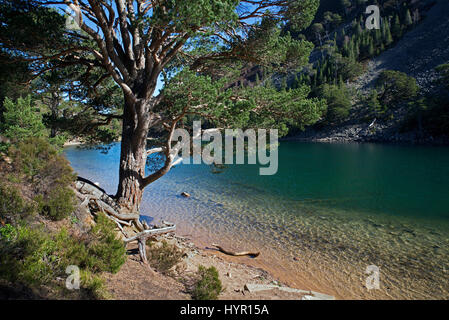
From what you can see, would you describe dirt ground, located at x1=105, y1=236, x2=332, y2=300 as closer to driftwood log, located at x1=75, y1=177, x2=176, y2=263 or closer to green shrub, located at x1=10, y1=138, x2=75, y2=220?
driftwood log, located at x1=75, y1=177, x2=176, y2=263

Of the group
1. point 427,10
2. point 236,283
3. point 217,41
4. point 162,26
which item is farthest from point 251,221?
point 427,10

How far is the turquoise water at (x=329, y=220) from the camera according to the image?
6.43m

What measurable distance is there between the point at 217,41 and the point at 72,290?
701 centimetres

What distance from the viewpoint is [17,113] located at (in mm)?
14844

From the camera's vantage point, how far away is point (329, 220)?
10477 millimetres

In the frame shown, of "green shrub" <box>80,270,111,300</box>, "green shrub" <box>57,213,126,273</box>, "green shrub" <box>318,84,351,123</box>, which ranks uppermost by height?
"green shrub" <box>318,84,351,123</box>

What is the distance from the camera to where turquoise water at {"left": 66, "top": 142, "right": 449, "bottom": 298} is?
21.1 ft

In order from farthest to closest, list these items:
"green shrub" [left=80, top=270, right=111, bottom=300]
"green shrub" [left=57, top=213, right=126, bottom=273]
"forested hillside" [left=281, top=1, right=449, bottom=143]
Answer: "forested hillside" [left=281, top=1, right=449, bottom=143], "green shrub" [left=57, top=213, right=126, bottom=273], "green shrub" [left=80, top=270, right=111, bottom=300]

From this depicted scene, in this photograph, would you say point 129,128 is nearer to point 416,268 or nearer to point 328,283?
point 328,283

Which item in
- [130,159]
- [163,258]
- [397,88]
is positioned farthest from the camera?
[397,88]

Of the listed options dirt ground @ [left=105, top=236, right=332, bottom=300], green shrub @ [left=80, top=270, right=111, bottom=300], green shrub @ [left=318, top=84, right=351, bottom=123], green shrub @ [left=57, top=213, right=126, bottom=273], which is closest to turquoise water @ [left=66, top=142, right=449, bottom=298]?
dirt ground @ [left=105, top=236, right=332, bottom=300]

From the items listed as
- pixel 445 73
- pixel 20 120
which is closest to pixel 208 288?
pixel 20 120

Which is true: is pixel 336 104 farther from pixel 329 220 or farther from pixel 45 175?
pixel 45 175

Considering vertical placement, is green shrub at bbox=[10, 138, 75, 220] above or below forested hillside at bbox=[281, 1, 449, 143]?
below
